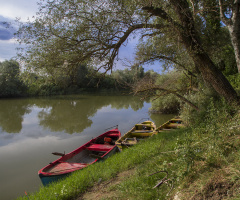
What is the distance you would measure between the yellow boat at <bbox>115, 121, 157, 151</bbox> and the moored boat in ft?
1.39

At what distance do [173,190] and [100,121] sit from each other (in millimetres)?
15908

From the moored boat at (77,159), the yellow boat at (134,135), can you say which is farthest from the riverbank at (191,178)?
the yellow boat at (134,135)

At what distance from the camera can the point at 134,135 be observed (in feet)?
35.4

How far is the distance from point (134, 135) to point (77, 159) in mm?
3535

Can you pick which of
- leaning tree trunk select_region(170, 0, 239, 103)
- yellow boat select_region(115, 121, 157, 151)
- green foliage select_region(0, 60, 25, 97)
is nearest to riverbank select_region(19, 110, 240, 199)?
leaning tree trunk select_region(170, 0, 239, 103)

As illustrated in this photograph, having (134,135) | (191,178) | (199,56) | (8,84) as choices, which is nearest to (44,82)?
(134,135)

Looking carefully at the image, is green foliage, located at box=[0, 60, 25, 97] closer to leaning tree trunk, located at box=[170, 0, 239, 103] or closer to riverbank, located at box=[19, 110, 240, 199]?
leaning tree trunk, located at box=[170, 0, 239, 103]

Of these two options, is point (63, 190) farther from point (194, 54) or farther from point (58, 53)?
point (194, 54)

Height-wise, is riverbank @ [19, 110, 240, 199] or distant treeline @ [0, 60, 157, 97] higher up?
distant treeline @ [0, 60, 157, 97]

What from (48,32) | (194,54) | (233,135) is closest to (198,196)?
(233,135)

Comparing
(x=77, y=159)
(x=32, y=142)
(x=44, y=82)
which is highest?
(x=44, y=82)

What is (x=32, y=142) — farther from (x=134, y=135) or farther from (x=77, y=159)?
(x=134, y=135)

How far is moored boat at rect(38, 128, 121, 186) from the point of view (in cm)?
656

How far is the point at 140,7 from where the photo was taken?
20.7 feet
